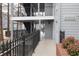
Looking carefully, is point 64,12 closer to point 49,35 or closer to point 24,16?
point 24,16

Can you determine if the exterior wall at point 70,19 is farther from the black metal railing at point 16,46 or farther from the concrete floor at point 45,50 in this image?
the black metal railing at point 16,46

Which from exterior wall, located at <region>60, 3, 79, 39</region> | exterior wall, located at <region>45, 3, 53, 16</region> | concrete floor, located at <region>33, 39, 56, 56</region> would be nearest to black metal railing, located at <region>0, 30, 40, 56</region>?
concrete floor, located at <region>33, 39, 56, 56</region>

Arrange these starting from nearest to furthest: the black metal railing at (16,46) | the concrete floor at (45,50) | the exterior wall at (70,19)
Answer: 1. the black metal railing at (16,46)
2. the concrete floor at (45,50)
3. the exterior wall at (70,19)

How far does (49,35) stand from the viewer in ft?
45.1

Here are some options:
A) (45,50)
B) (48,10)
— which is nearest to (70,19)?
(45,50)

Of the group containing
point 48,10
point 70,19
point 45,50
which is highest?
point 48,10

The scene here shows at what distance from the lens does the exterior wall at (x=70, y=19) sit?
20.2ft

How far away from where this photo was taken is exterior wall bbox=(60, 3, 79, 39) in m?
6.17

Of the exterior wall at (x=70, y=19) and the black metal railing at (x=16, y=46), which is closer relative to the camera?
the black metal railing at (x=16, y=46)

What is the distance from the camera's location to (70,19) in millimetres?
6285

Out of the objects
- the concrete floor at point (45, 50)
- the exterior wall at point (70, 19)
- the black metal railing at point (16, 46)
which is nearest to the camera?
the black metal railing at point (16, 46)

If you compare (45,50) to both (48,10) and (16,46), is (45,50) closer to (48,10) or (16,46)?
(16,46)

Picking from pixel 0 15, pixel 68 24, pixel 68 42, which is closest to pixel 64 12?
pixel 68 24

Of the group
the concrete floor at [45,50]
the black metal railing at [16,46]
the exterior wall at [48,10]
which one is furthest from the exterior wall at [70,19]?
the exterior wall at [48,10]
